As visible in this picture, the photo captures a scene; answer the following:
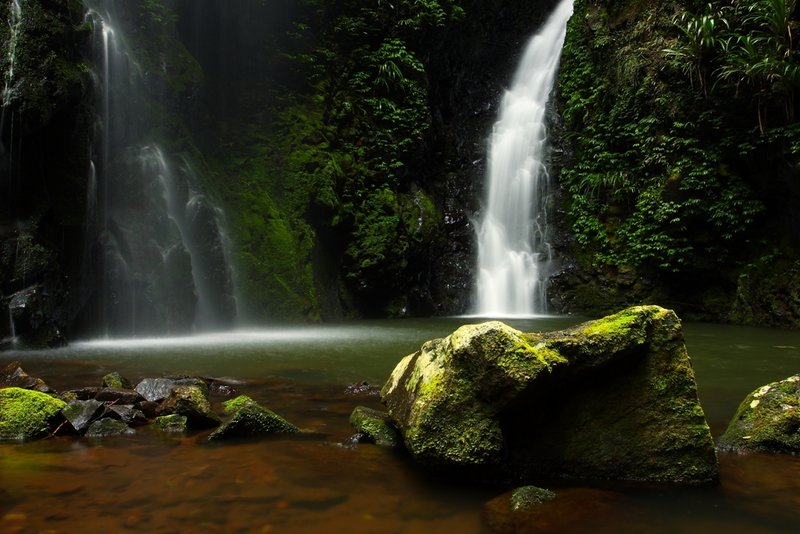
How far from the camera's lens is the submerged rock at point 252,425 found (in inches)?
164

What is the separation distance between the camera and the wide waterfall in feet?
36.2

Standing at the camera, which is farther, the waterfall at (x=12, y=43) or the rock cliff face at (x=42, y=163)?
the rock cliff face at (x=42, y=163)

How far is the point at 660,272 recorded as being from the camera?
14.9m

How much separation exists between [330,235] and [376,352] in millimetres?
7640

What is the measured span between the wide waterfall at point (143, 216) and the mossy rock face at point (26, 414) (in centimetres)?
678

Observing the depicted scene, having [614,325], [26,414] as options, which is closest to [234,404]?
[26,414]

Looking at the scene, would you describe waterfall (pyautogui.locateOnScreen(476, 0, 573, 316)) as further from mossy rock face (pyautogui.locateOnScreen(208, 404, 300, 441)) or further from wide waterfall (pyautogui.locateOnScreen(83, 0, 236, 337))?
mossy rock face (pyautogui.locateOnScreen(208, 404, 300, 441))

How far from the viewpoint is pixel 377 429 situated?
13.5 ft

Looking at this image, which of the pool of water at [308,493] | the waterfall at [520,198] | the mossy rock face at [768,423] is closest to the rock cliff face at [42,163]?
the pool of water at [308,493]

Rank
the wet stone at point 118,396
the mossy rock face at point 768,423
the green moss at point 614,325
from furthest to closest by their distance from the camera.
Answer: the wet stone at point 118,396 → the mossy rock face at point 768,423 → the green moss at point 614,325

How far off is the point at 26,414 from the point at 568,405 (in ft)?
12.7

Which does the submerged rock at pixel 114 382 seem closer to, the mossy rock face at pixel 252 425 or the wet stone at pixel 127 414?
the wet stone at pixel 127 414

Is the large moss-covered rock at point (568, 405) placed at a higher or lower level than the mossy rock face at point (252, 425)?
higher

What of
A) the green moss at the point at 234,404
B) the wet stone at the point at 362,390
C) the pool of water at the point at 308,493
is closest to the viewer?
the pool of water at the point at 308,493
